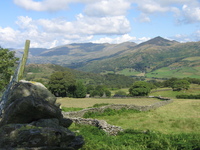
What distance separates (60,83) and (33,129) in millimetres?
78662

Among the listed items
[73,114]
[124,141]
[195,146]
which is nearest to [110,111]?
[73,114]

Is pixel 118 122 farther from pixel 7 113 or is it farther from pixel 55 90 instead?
pixel 55 90

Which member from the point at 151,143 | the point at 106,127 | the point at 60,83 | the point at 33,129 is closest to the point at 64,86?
the point at 60,83

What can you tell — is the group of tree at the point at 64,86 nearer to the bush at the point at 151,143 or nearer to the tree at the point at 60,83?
the tree at the point at 60,83

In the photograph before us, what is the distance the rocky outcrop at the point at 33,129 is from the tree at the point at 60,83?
72332 millimetres

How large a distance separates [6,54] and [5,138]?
33896mm

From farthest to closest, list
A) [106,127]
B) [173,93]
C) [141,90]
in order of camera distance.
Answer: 1. [173,93]
2. [141,90]
3. [106,127]

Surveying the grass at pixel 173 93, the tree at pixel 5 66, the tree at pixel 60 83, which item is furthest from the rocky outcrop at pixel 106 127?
the grass at pixel 173 93

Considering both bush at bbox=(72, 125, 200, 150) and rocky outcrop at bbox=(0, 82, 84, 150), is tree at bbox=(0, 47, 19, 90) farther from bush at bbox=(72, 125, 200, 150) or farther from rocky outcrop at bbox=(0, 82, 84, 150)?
bush at bbox=(72, 125, 200, 150)

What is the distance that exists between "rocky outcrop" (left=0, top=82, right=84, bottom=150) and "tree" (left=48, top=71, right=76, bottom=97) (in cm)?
7233

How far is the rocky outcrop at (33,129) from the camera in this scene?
308 inches

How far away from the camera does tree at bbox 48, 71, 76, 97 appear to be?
274 ft

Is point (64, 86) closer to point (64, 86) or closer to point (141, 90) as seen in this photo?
point (64, 86)

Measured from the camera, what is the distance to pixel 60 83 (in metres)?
85.4
